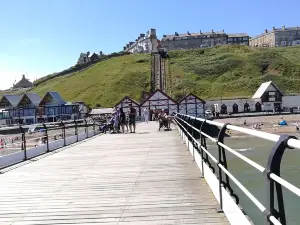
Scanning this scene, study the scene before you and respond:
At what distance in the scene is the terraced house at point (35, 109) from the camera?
8362 centimetres

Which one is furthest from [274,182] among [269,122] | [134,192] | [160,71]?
[160,71]

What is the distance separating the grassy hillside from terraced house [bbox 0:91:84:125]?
94.5ft

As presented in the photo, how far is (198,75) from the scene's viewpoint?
13100 cm

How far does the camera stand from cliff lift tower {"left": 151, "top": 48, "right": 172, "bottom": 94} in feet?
390

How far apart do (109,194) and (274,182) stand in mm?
4317

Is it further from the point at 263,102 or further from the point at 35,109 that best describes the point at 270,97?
the point at 35,109

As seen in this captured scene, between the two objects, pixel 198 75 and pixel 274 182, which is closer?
pixel 274 182

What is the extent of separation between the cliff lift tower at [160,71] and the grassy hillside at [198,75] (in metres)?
1.82

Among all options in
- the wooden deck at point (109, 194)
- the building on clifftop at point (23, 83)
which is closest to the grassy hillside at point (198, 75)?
the building on clifftop at point (23, 83)

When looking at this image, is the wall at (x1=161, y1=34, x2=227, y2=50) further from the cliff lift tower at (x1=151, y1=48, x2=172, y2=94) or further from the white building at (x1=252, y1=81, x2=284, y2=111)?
the white building at (x1=252, y1=81, x2=284, y2=111)

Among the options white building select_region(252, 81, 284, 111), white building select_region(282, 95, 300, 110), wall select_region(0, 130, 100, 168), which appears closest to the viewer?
wall select_region(0, 130, 100, 168)

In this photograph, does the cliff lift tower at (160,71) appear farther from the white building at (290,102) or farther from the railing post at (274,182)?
the railing post at (274,182)

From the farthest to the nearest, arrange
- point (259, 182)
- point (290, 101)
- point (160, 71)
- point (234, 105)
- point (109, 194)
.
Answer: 1. point (160, 71)
2. point (290, 101)
3. point (234, 105)
4. point (259, 182)
5. point (109, 194)

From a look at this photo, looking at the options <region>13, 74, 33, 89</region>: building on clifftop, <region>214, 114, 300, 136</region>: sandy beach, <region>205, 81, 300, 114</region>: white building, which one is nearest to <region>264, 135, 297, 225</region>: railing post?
<region>214, 114, 300, 136</region>: sandy beach
